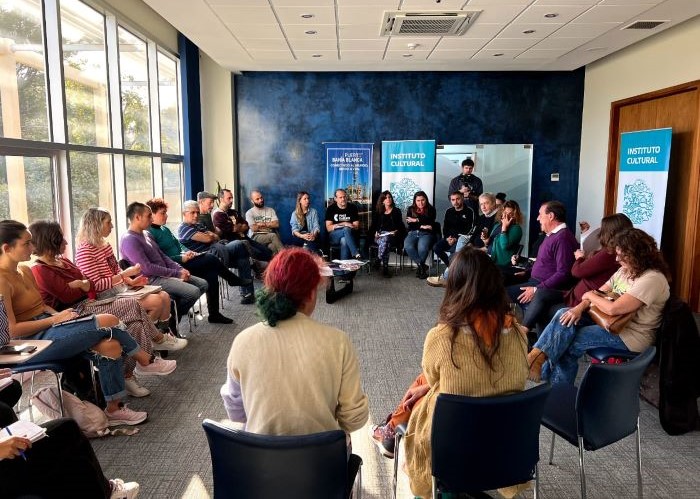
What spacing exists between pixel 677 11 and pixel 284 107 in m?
5.66

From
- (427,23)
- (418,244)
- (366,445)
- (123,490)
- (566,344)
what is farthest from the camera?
(418,244)

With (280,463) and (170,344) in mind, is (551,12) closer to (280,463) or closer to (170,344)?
(170,344)

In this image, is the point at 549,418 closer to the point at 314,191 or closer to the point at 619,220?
the point at 619,220

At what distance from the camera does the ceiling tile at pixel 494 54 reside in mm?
7090

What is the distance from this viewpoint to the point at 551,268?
175 inches

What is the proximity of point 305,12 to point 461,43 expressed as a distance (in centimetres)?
228

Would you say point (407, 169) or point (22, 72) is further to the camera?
point (407, 169)

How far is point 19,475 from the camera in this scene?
6.05 ft

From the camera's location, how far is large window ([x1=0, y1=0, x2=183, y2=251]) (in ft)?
13.5

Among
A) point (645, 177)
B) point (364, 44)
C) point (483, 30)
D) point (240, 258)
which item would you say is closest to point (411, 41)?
point (364, 44)

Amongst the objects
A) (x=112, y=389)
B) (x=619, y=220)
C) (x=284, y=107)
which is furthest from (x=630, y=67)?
(x=112, y=389)

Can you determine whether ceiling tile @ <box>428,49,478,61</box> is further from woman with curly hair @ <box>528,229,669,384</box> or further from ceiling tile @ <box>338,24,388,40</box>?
woman with curly hair @ <box>528,229,669,384</box>

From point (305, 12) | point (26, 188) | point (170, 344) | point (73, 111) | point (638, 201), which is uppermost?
point (305, 12)

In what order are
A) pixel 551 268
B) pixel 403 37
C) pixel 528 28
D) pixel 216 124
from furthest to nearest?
1. pixel 216 124
2. pixel 403 37
3. pixel 528 28
4. pixel 551 268
